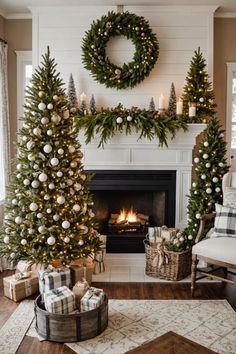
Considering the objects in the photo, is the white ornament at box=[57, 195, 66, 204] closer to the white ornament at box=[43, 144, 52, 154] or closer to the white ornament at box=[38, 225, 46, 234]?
the white ornament at box=[38, 225, 46, 234]

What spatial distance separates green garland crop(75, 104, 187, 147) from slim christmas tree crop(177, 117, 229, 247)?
1.06ft

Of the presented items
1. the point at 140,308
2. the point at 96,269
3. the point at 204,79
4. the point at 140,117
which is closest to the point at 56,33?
the point at 140,117

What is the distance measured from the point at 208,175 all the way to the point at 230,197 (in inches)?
18.5

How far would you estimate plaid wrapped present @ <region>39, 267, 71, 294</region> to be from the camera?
9.71ft

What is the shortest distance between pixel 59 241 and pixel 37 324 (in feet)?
2.67

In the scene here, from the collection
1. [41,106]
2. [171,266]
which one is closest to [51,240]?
[41,106]

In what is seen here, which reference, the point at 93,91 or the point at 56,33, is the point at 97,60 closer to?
the point at 93,91

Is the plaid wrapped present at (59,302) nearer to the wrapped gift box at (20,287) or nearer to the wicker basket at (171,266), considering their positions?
the wrapped gift box at (20,287)

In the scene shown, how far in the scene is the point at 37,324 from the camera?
107 inches

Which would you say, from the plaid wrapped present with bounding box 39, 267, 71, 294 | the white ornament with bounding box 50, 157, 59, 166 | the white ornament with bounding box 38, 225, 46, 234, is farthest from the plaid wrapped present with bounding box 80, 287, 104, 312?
the white ornament with bounding box 50, 157, 59, 166

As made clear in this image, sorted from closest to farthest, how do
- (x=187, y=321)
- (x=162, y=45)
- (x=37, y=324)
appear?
(x=37, y=324)
(x=187, y=321)
(x=162, y=45)

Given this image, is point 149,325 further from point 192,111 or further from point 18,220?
point 192,111

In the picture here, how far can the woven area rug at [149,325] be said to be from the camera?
255 cm

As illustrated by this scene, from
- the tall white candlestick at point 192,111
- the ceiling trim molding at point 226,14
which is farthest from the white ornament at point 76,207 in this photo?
the ceiling trim molding at point 226,14
